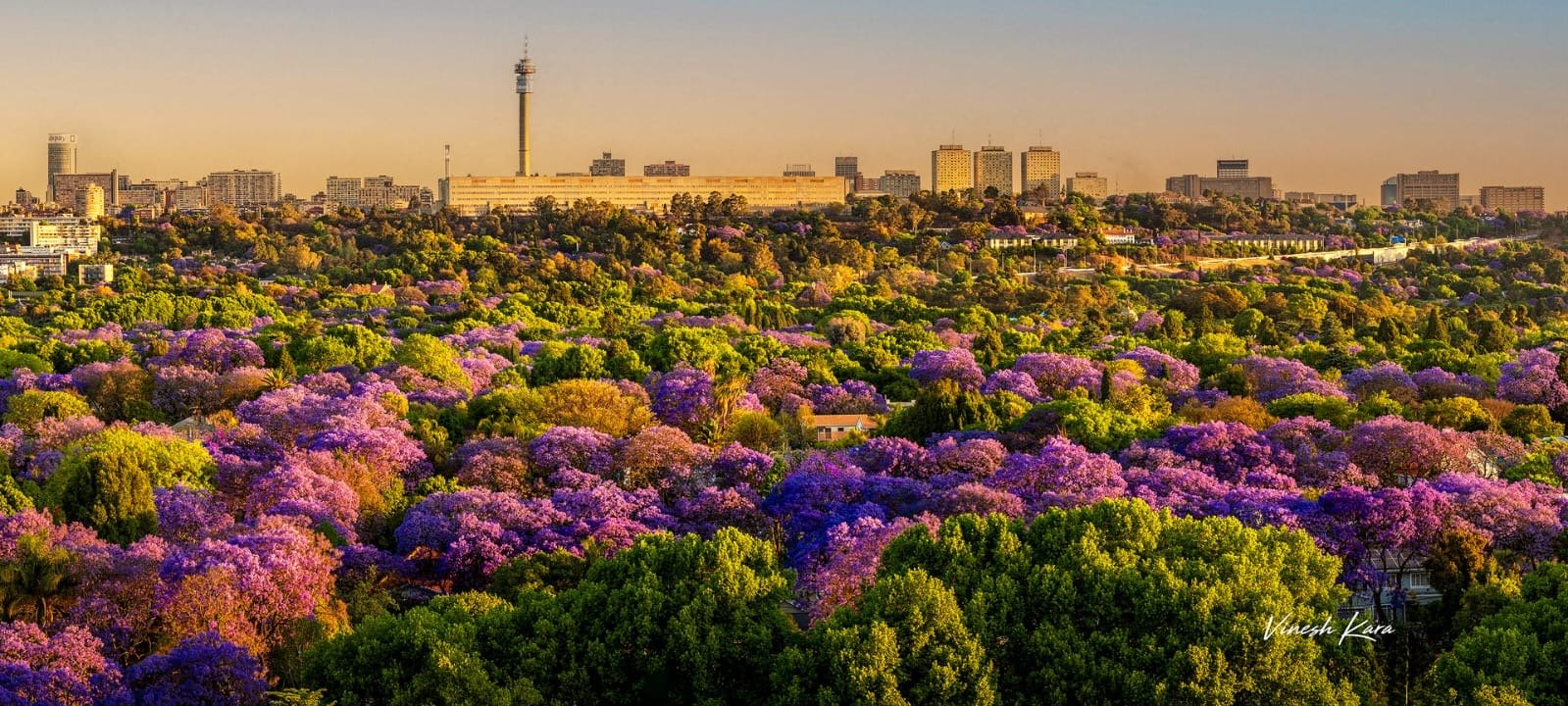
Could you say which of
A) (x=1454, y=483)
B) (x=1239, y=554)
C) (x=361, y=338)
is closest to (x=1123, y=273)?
(x=361, y=338)

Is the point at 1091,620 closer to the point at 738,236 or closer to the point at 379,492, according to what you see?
the point at 379,492

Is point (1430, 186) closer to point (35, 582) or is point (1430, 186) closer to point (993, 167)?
point (993, 167)

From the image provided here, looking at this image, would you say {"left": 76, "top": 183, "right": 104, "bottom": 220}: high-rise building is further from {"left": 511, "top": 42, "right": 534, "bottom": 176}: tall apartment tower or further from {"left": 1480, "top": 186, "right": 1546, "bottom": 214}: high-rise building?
{"left": 1480, "top": 186, "right": 1546, "bottom": 214}: high-rise building

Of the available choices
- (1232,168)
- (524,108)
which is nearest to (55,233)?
(524,108)

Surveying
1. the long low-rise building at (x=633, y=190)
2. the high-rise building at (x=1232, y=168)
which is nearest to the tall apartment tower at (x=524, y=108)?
the long low-rise building at (x=633, y=190)

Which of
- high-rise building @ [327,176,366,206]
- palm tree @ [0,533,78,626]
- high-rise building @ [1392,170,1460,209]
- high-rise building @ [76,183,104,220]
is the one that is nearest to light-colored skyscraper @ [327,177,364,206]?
high-rise building @ [327,176,366,206]

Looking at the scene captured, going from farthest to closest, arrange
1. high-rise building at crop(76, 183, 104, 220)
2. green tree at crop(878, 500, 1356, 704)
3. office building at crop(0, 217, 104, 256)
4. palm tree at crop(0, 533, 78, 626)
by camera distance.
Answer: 1. high-rise building at crop(76, 183, 104, 220)
2. office building at crop(0, 217, 104, 256)
3. palm tree at crop(0, 533, 78, 626)
4. green tree at crop(878, 500, 1356, 704)

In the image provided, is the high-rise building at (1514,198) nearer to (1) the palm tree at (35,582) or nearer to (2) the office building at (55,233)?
(2) the office building at (55,233)
